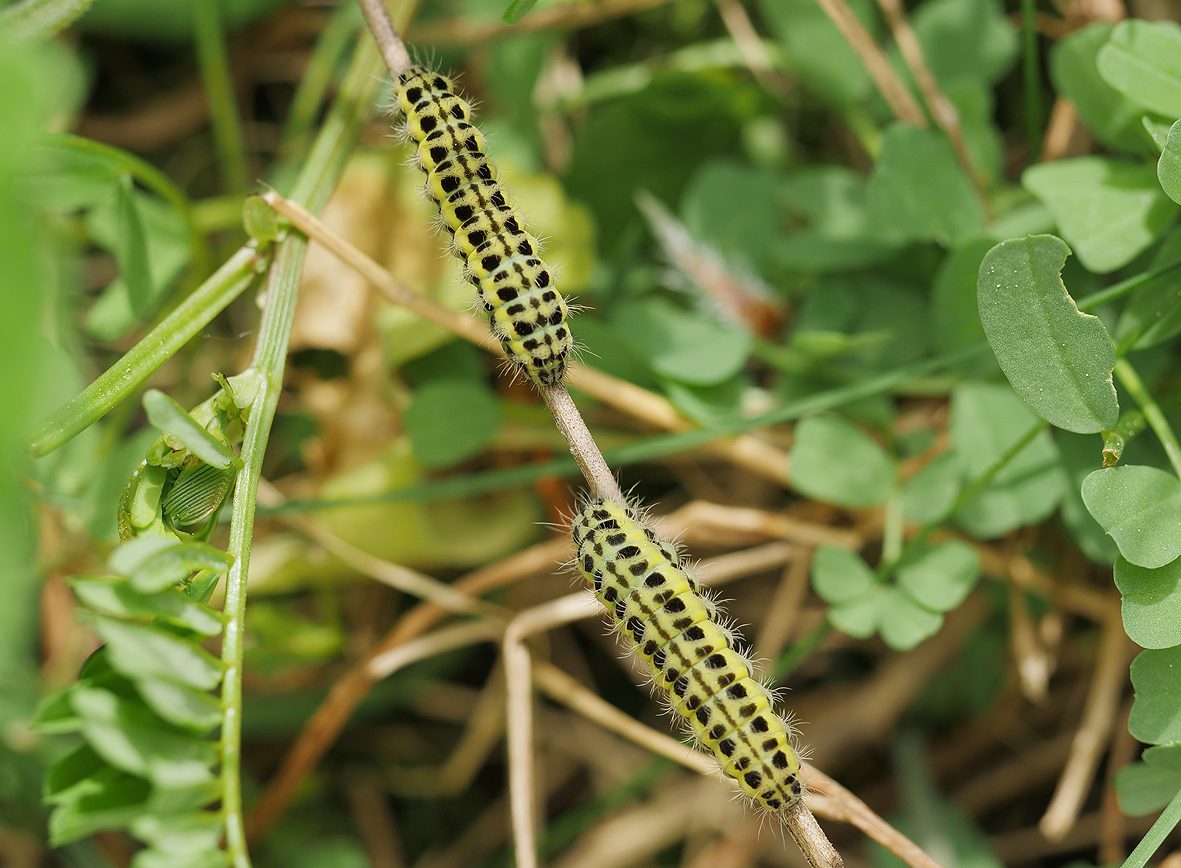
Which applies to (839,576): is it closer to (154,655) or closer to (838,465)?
(838,465)

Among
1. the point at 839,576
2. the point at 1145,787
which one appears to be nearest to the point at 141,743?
the point at 839,576

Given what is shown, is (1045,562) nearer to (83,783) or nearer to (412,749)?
(412,749)

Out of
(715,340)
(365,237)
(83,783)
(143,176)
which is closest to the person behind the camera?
→ (83,783)

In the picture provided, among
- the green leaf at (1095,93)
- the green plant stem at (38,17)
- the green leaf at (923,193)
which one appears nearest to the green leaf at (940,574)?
the green leaf at (923,193)

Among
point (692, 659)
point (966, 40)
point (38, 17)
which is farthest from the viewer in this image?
point (966, 40)

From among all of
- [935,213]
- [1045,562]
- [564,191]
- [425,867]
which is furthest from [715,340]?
[425,867]

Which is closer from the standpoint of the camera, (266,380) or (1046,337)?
(1046,337)
